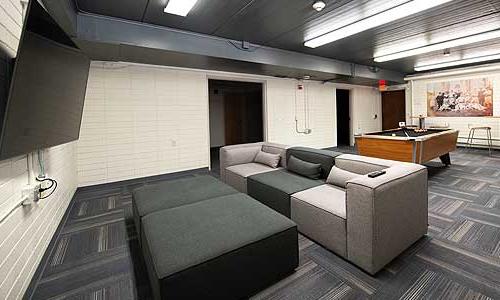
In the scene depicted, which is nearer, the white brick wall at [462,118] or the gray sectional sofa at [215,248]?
the gray sectional sofa at [215,248]

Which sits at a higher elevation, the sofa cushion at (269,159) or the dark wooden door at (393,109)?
the dark wooden door at (393,109)

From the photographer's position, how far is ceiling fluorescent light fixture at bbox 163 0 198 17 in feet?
9.04

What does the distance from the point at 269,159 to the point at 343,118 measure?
698cm

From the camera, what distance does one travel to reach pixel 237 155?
3812 mm

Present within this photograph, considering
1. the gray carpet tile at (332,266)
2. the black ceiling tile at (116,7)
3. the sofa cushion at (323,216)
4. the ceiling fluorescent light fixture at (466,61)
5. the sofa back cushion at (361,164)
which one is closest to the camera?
the gray carpet tile at (332,266)

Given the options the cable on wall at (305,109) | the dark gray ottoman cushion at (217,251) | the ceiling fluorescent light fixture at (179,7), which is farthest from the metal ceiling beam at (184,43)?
the dark gray ottoman cushion at (217,251)

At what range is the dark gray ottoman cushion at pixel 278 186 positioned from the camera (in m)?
2.43

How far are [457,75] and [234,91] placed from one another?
7.47 metres

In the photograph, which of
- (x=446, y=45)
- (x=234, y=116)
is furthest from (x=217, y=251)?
(x=234, y=116)

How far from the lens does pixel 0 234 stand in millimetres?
1278

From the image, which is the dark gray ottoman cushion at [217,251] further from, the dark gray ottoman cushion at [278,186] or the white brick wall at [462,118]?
the white brick wall at [462,118]

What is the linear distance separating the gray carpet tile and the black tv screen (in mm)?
1059

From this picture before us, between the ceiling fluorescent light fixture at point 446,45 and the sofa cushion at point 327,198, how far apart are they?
4524 mm

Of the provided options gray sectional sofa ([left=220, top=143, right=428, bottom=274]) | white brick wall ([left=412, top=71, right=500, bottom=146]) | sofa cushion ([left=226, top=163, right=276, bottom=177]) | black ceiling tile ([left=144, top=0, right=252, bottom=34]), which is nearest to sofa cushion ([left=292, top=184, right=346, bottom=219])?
gray sectional sofa ([left=220, top=143, right=428, bottom=274])
